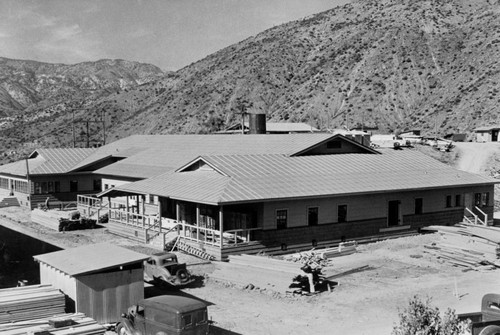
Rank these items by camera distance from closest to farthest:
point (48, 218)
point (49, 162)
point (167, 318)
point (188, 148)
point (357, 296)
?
1. point (167, 318)
2. point (357, 296)
3. point (48, 218)
4. point (188, 148)
5. point (49, 162)

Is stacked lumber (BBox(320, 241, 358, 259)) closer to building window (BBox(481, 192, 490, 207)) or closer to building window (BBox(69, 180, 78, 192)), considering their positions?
building window (BBox(481, 192, 490, 207))

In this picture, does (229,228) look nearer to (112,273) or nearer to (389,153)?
(112,273)

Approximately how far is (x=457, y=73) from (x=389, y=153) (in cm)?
7687

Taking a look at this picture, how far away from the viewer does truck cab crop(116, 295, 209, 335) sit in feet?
54.1

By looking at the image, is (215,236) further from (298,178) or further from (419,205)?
(419,205)

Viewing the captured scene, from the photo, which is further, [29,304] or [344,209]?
[344,209]

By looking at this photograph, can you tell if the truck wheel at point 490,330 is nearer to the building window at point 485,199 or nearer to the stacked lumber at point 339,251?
the stacked lumber at point 339,251

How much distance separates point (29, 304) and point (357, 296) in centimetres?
1288

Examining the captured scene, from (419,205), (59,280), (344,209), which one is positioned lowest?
(59,280)

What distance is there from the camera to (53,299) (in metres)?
19.2

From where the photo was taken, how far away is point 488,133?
8512 centimetres

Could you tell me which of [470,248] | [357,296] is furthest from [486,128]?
[357,296]

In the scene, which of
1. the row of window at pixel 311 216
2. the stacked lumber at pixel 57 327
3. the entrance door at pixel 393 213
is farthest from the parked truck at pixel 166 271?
the entrance door at pixel 393 213

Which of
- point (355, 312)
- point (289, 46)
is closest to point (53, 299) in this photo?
point (355, 312)
